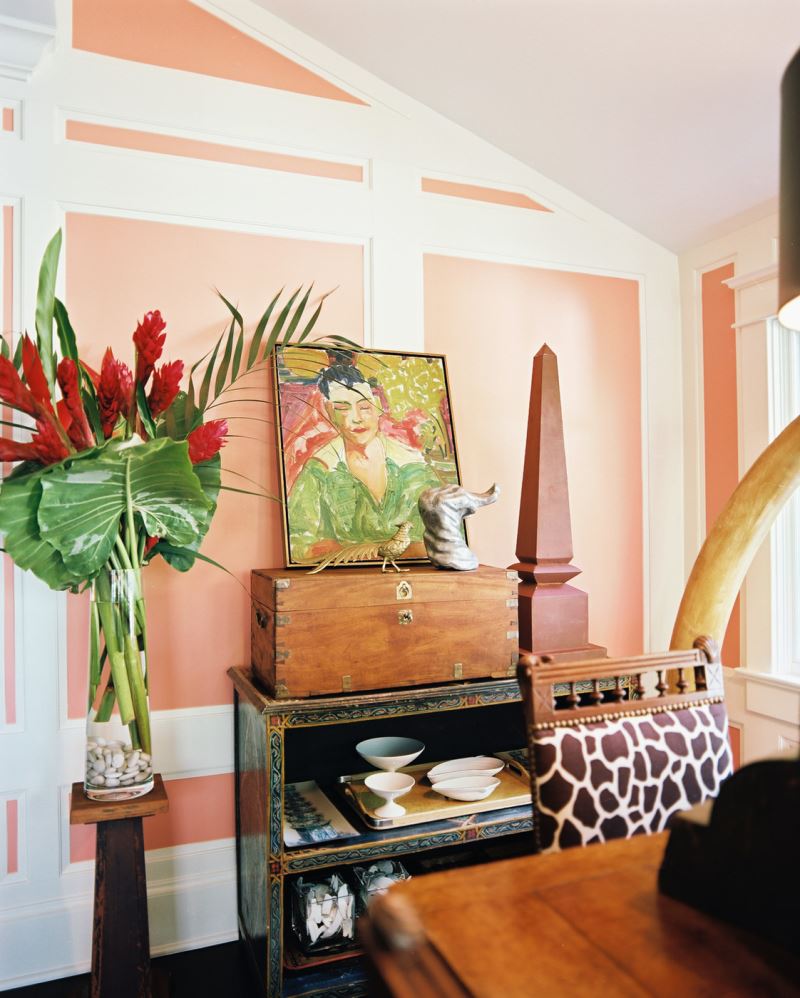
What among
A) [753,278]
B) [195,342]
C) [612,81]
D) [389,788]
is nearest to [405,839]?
[389,788]

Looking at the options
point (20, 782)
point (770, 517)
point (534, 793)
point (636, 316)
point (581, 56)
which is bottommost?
point (20, 782)

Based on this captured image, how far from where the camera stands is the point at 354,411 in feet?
8.53

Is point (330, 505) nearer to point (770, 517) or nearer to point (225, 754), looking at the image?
point (225, 754)

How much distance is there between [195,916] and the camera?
97.6 inches

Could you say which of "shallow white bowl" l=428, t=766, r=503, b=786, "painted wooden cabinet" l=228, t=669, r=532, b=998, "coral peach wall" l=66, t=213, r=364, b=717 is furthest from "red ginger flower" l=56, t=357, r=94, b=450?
"shallow white bowl" l=428, t=766, r=503, b=786

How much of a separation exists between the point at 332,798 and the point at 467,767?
1.46 feet

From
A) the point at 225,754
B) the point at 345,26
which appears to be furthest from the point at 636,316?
the point at 225,754

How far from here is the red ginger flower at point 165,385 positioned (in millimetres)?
2007

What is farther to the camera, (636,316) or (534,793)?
(636,316)

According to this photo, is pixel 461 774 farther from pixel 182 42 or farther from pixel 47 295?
pixel 182 42

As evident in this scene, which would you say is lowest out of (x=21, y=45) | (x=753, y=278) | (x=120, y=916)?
(x=120, y=916)

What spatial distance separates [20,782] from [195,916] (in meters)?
0.72

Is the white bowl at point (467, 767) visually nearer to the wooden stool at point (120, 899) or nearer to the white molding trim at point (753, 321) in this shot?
the wooden stool at point (120, 899)

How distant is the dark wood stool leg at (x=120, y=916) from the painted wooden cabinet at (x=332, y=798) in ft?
1.05
